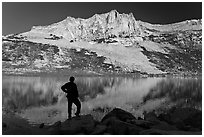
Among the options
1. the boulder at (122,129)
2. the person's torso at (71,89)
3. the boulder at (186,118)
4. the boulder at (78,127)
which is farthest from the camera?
the boulder at (186,118)

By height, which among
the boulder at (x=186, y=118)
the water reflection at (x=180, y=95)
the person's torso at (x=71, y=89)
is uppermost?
the person's torso at (x=71, y=89)

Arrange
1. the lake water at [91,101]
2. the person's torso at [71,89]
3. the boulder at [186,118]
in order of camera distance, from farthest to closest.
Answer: the lake water at [91,101], the boulder at [186,118], the person's torso at [71,89]

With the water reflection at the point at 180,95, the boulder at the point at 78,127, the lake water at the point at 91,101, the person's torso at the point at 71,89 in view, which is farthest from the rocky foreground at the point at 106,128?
the water reflection at the point at 180,95

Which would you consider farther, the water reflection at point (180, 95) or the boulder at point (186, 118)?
the water reflection at point (180, 95)

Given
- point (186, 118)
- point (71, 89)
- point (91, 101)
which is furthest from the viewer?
point (91, 101)

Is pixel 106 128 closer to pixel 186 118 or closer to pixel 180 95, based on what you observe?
pixel 186 118

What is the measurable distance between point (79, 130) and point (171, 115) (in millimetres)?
6551

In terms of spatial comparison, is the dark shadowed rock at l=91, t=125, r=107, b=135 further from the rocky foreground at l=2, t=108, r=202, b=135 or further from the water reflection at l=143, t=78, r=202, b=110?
the water reflection at l=143, t=78, r=202, b=110

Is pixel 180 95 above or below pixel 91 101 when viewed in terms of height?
→ below

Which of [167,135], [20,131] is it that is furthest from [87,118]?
[167,135]

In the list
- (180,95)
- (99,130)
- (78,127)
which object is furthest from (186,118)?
(180,95)

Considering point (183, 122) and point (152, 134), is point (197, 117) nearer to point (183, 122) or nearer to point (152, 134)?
point (183, 122)

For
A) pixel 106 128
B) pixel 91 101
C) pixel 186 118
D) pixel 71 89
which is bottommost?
pixel 91 101

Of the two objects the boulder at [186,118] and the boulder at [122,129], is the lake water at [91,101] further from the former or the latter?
the boulder at [122,129]
